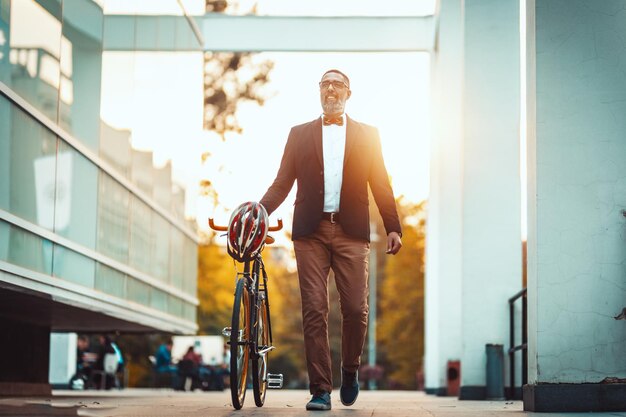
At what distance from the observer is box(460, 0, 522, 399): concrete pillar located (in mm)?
15961

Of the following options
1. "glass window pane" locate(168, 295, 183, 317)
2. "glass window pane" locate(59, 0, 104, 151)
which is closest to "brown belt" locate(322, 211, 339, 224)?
"glass window pane" locate(59, 0, 104, 151)

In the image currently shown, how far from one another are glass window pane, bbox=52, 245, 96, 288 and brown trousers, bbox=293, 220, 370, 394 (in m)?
5.86

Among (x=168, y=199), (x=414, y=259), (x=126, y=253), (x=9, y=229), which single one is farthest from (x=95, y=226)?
(x=414, y=259)

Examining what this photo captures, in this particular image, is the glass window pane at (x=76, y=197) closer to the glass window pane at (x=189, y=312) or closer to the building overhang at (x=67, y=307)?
the building overhang at (x=67, y=307)

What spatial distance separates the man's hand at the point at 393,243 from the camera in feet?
29.1

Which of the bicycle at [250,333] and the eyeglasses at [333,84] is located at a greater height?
the eyeglasses at [333,84]

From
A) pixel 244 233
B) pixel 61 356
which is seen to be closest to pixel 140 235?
pixel 244 233

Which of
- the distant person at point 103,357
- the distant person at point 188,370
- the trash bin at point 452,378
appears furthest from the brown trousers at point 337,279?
the distant person at point 103,357

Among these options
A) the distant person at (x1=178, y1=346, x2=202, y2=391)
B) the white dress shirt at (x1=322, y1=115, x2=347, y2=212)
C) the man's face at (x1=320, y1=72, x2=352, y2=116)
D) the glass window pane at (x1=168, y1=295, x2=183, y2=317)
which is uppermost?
the man's face at (x1=320, y1=72, x2=352, y2=116)

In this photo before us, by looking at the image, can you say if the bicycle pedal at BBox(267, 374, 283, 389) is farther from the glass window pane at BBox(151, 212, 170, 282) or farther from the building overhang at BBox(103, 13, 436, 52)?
the building overhang at BBox(103, 13, 436, 52)

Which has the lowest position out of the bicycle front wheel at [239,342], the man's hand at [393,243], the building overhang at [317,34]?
the bicycle front wheel at [239,342]

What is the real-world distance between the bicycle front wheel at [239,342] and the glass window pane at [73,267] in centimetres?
603

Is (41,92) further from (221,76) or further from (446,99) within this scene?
(221,76)

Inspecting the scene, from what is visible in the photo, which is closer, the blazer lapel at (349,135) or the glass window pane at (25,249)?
the blazer lapel at (349,135)
